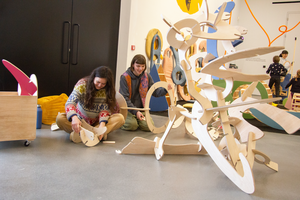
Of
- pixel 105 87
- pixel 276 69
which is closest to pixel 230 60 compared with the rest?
pixel 105 87

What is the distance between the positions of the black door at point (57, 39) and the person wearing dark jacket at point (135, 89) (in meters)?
1.02

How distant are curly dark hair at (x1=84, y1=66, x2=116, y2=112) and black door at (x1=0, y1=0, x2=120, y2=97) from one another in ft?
3.74

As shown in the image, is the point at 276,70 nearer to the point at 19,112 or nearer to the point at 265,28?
the point at 265,28

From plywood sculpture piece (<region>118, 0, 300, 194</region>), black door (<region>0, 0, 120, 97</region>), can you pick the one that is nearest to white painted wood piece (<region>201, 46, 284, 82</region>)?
plywood sculpture piece (<region>118, 0, 300, 194</region>)

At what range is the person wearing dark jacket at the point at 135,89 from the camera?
273 cm

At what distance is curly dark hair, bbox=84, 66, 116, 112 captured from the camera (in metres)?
2.16

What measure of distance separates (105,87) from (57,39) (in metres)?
1.33

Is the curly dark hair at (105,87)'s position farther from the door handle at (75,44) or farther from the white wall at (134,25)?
the white wall at (134,25)

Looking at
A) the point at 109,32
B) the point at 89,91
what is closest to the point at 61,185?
the point at 89,91

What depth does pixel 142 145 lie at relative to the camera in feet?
6.50

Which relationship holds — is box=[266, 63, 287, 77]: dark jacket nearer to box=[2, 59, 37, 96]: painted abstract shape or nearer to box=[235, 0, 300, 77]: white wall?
box=[235, 0, 300, 77]: white wall

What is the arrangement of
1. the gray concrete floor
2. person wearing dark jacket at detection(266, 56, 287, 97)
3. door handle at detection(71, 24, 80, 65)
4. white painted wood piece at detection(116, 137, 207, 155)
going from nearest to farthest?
the gray concrete floor
white painted wood piece at detection(116, 137, 207, 155)
door handle at detection(71, 24, 80, 65)
person wearing dark jacket at detection(266, 56, 287, 97)

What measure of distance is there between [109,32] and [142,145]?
7.97ft

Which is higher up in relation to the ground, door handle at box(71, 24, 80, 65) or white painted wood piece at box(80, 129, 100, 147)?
door handle at box(71, 24, 80, 65)
